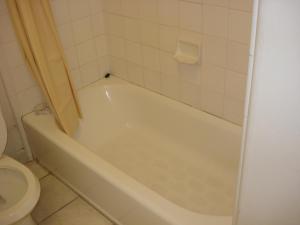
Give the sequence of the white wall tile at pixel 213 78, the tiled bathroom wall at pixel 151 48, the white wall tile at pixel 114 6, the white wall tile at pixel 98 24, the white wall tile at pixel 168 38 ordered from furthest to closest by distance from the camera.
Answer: the white wall tile at pixel 98 24 < the white wall tile at pixel 114 6 < the white wall tile at pixel 168 38 < the white wall tile at pixel 213 78 < the tiled bathroom wall at pixel 151 48

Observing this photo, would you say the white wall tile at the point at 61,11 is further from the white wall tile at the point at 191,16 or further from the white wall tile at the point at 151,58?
the white wall tile at the point at 191,16

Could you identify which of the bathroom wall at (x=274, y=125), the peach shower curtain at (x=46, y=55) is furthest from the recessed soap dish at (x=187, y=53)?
the bathroom wall at (x=274, y=125)

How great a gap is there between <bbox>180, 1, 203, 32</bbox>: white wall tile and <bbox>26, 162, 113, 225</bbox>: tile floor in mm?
1113

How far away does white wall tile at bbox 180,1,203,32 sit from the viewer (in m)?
1.76

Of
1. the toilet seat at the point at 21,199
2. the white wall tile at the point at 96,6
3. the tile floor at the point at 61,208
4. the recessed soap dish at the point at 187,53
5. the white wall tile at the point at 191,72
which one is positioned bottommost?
the tile floor at the point at 61,208

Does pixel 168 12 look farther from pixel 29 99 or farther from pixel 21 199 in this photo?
pixel 21 199

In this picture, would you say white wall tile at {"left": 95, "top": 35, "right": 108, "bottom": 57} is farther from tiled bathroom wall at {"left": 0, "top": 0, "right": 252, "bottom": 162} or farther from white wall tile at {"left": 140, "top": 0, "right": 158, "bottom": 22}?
white wall tile at {"left": 140, "top": 0, "right": 158, "bottom": 22}

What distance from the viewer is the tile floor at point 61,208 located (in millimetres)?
1889

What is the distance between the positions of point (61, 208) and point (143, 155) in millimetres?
581

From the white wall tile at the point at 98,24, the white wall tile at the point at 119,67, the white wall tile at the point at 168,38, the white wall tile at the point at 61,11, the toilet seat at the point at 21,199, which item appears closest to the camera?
the toilet seat at the point at 21,199

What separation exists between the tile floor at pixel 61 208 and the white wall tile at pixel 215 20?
1.12 meters

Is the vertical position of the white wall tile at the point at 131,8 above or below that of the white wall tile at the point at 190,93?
above

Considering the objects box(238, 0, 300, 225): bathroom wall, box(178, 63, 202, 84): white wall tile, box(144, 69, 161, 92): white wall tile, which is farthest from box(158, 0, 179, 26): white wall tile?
box(238, 0, 300, 225): bathroom wall

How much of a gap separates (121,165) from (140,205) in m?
0.64
